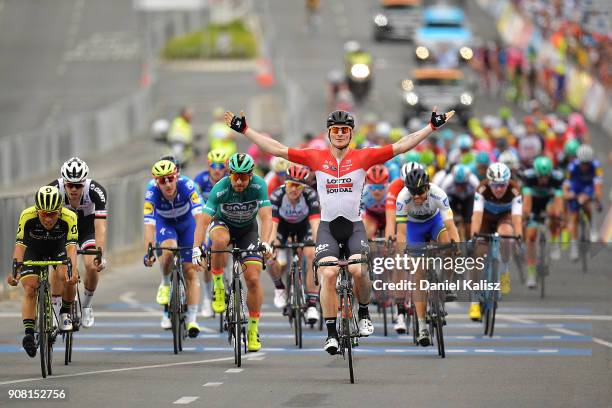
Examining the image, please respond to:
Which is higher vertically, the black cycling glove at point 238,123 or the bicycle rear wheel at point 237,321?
the black cycling glove at point 238,123

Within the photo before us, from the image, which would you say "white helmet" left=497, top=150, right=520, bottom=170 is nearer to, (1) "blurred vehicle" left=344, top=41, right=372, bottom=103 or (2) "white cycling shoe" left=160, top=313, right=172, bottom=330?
(2) "white cycling shoe" left=160, top=313, right=172, bottom=330

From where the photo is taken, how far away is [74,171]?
54.6 feet

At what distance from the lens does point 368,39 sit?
7288cm

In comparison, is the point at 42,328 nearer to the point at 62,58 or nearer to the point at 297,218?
the point at 297,218

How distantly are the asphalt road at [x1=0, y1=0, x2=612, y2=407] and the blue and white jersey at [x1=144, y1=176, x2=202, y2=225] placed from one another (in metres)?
1.36

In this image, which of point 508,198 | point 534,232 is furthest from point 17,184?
point 508,198

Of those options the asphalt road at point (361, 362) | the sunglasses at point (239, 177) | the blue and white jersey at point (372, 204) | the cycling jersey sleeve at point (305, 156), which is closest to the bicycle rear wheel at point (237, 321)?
the asphalt road at point (361, 362)

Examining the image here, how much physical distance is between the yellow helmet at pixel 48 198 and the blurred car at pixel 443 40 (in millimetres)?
44461

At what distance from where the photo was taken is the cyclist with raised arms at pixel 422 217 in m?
17.3

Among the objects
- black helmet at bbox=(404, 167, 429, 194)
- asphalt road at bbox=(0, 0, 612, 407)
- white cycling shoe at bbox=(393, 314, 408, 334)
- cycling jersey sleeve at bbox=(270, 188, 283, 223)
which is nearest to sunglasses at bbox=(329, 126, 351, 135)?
black helmet at bbox=(404, 167, 429, 194)

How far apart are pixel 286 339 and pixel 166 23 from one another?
53381 millimetres

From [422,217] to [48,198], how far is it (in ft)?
14.4

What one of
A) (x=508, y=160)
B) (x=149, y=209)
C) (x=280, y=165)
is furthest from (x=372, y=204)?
(x=508, y=160)

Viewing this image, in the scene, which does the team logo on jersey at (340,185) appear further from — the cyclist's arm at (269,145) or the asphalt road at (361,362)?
the asphalt road at (361,362)
